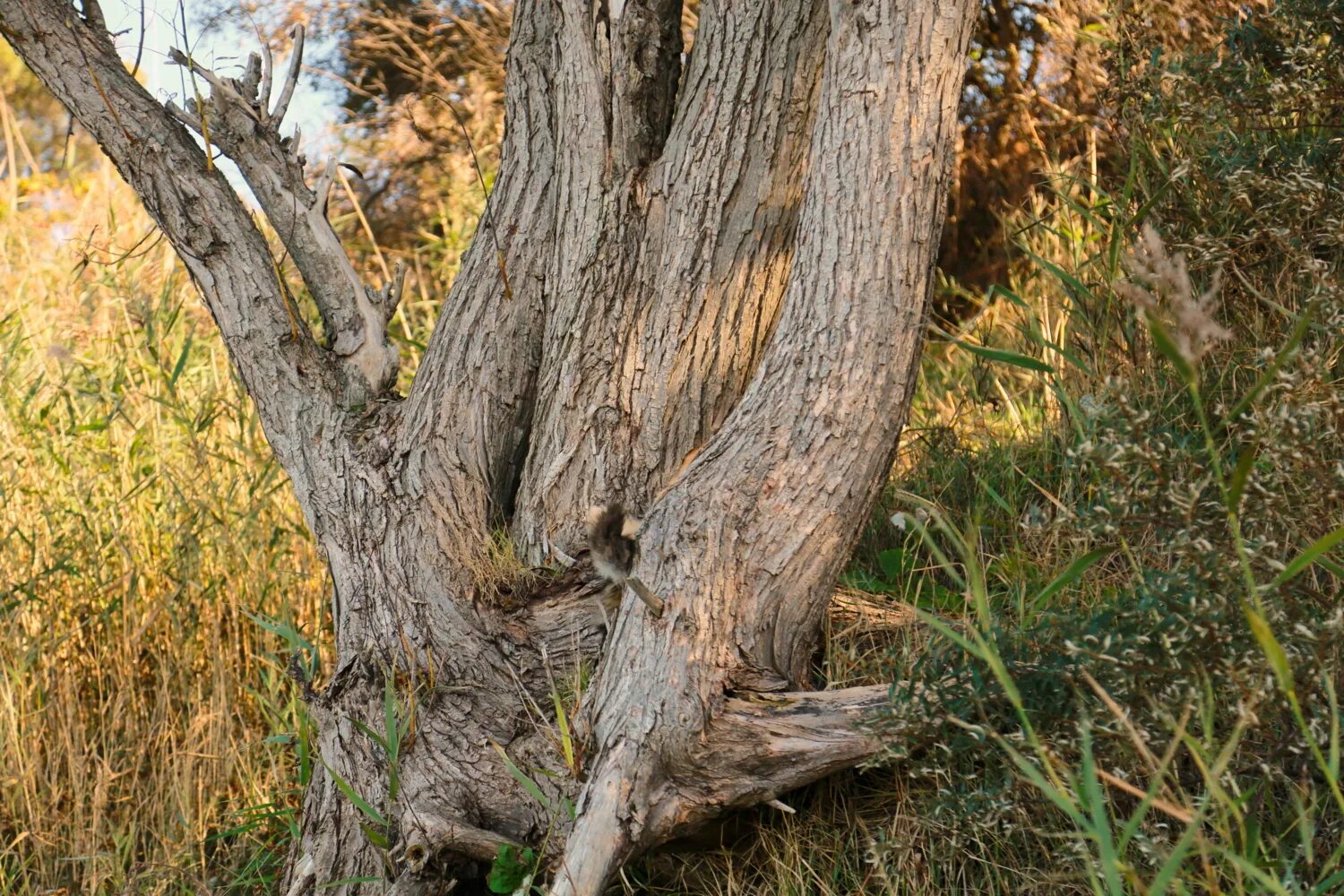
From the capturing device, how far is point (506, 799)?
2715 millimetres

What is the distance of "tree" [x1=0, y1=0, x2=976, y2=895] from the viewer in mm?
2523

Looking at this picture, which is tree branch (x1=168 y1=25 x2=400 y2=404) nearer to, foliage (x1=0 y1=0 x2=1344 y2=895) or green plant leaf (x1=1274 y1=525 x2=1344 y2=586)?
foliage (x1=0 y1=0 x2=1344 y2=895)

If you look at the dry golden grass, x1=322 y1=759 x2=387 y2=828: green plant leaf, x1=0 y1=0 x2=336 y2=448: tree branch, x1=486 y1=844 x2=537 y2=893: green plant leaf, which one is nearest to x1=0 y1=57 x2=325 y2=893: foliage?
the dry golden grass

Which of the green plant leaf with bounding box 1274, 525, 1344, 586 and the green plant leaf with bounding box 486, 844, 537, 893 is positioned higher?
the green plant leaf with bounding box 1274, 525, 1344, 586

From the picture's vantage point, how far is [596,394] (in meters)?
2.88

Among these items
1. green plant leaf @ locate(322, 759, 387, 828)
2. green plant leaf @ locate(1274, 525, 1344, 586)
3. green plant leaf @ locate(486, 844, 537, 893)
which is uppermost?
green plant leaf @ locate(1274, 525, 1344, 586)

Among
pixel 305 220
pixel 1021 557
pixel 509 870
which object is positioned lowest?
pixel 509 870

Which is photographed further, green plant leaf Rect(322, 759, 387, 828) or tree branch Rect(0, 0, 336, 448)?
tree branch Rect(0, 0, 336, 448)

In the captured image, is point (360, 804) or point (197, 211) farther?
point (197, 211)

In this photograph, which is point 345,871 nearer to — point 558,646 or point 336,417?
point 558,646

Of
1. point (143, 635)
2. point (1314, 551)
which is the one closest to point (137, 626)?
point (143, 635)

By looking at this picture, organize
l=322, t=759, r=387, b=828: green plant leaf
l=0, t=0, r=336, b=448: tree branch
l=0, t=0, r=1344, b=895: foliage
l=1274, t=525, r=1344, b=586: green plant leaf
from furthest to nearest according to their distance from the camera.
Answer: l=0, t=0, r=336, b=448: tree branch
l=322, t=759, r=387, b=828: green plant leaf
l=0, t=0, r=1344, b=895: foliage
l=1274, t=525, r=1344, b=586: green plant leaf

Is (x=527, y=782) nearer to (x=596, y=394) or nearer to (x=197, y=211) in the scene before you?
(x=596, y=394)

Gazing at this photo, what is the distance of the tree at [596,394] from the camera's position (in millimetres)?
2523
